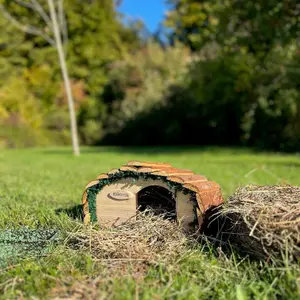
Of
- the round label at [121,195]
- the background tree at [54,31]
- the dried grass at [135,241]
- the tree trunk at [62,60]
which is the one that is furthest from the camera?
the tree trunk at [62,60]

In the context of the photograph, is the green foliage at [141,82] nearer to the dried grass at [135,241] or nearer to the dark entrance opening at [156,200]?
the dark entrance opening at [156,200]

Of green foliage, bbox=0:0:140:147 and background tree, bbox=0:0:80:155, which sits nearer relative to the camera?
background tree, bbox=0:0:80:155

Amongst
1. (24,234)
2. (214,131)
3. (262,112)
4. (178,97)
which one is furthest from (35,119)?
(24,234)

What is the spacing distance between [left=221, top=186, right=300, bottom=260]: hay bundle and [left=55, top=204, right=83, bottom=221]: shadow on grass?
58.1 inches

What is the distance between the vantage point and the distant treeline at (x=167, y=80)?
15992 millimetres

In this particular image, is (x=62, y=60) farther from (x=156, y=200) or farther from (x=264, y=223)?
(x=264, y=223)

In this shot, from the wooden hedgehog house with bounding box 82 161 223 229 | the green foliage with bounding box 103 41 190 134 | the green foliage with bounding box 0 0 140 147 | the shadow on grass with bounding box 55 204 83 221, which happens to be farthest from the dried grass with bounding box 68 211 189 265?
the green foliage with bounding box 0 0 140 147

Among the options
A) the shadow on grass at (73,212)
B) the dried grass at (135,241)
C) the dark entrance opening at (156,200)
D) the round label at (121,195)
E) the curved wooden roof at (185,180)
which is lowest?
the shadow on grass at (73,212)

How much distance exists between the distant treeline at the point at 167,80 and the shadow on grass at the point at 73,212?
10378 millimetres

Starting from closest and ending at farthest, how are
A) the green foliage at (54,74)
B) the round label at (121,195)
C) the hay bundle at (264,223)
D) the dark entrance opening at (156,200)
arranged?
the hay bundle at (264,223)
the round label at (121,195)
the dark entrance opening at (156,200)
the green foliage at (54,74)

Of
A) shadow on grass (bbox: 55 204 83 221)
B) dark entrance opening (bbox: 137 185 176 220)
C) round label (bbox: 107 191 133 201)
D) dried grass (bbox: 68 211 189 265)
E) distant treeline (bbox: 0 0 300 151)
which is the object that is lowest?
shadow on grass (bbox: 55 204 83 221)

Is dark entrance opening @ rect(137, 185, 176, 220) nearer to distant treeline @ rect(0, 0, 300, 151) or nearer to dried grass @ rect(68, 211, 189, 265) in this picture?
dried grass @ rect(68, 211, 189, 265)

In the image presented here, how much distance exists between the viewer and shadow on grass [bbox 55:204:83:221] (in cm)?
419

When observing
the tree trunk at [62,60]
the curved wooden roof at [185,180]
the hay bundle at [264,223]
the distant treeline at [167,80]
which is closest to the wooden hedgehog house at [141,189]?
the curved wooden roof at [185,180]
